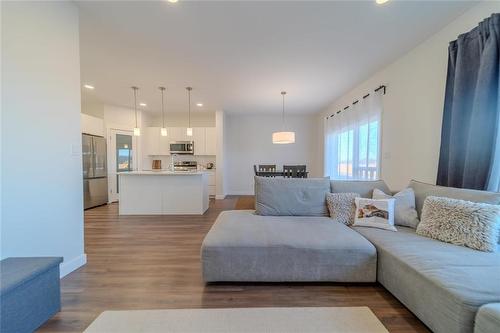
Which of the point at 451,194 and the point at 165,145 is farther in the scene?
the point at 165,145

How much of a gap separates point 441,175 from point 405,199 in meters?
0.58

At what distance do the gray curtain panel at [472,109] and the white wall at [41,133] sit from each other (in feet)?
12.6

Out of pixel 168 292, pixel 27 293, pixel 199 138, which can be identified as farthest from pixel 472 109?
pixel 199 138

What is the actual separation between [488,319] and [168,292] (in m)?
1.97

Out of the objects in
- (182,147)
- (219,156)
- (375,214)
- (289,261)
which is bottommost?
(289,261)

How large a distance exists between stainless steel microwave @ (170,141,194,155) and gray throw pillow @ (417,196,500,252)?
5861 mm

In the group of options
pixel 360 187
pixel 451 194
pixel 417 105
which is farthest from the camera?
pixel 417 105

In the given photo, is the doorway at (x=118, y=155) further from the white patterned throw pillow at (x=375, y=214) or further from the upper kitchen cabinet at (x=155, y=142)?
the white patterned throw pillow at (x=375, y=214)

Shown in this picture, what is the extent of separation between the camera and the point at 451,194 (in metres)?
2.07

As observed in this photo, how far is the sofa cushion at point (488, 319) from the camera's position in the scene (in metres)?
1.01

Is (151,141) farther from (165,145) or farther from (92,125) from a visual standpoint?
(92,125)

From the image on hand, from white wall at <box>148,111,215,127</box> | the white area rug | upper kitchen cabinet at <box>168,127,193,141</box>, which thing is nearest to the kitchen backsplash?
upper kitchen cabinet at <box>168,127,193,141</box>

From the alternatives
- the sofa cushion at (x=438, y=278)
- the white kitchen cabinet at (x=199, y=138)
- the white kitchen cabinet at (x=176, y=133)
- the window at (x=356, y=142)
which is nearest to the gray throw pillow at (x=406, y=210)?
the sofa cushion at (x=438, y=278)

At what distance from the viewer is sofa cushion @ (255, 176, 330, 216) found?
277 centimetres
